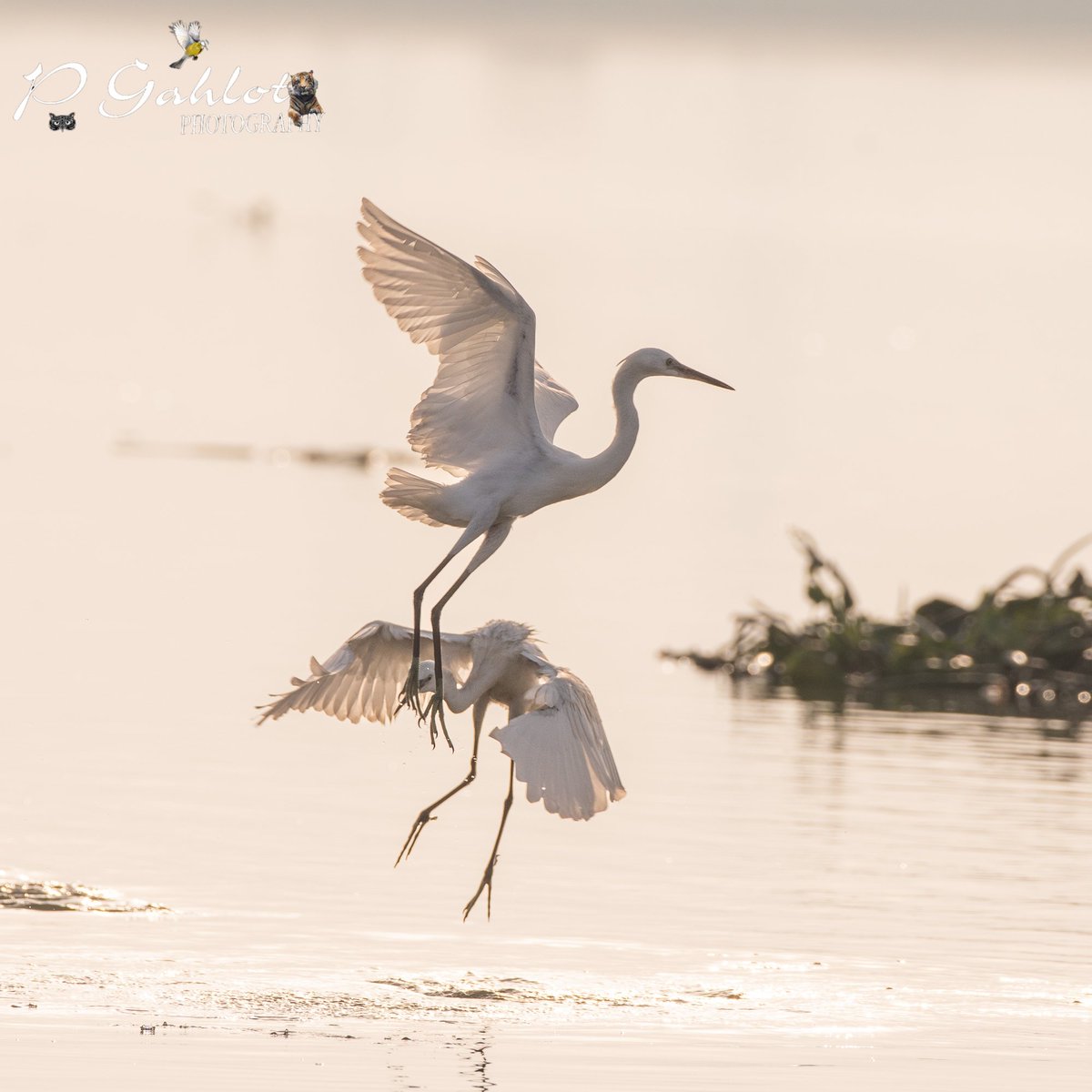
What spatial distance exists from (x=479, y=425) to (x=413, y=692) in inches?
54.2

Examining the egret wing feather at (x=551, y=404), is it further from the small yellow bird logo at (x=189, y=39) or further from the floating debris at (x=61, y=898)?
the small yellow bird logo at (x=189, y=39)

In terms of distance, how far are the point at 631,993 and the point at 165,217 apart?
95.1m

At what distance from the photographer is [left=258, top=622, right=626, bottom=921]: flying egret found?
44.2 feet

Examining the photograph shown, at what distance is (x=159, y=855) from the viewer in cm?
1502

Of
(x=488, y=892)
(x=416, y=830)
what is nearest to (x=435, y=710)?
(x=416, y=830)

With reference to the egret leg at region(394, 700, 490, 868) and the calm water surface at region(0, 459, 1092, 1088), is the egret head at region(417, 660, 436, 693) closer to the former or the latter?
the egret leg at region(394, 700, 490, 868)

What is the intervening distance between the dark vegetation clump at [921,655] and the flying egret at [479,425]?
8053mm

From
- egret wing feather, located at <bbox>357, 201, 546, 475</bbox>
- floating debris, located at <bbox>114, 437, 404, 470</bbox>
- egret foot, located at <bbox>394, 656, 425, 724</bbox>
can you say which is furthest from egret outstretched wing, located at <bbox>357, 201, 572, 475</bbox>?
floating debris, located at <bbox>114, 437, 404, 470</bbox>

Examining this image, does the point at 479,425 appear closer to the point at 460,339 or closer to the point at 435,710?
the point at 460,339

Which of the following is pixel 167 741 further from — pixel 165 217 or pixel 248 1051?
pixel 165 217

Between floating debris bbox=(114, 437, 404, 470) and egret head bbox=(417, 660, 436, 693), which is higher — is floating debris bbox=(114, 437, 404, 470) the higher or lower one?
the higher one

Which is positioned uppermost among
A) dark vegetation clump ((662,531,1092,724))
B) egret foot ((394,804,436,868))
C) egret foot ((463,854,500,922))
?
dark vegetation clump ((662,531,1092,724))

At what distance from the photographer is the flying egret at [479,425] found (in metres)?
13.9

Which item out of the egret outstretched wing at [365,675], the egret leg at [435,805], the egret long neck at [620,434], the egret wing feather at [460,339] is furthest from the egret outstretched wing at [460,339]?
the egret leg at [435,805]
